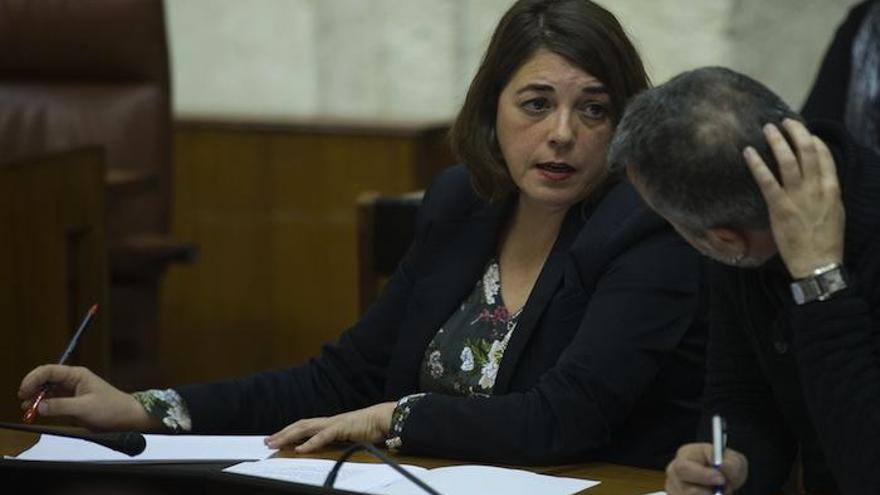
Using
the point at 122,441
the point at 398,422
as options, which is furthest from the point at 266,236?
the point at 122,441

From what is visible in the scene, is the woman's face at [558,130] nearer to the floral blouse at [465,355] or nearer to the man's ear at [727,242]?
the floral blouse at [465,355]

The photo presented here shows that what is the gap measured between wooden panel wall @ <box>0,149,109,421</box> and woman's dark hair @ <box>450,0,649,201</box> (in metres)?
1.50

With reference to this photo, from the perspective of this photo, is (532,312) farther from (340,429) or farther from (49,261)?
(49,261)

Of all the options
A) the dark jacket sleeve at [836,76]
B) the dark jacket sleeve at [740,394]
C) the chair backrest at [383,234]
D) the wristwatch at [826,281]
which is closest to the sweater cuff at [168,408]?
the dark jacket sleeve at [740,394]

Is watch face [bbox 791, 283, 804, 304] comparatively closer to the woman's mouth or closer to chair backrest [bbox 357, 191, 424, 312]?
the woman's mouth

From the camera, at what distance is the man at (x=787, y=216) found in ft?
6.76

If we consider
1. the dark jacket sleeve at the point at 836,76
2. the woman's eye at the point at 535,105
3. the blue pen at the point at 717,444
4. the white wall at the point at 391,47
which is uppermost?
the white wall at the point at 391,47

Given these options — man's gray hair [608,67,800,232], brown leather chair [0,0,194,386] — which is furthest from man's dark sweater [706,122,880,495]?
→ brown leather chair [0,0,194,386]

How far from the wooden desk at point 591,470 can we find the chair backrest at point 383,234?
177 cm

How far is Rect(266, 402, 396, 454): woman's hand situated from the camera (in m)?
2.59

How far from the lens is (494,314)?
286 centimetres

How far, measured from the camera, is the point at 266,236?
612 cm

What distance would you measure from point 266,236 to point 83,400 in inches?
133

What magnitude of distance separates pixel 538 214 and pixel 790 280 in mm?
774
